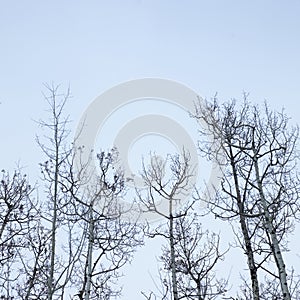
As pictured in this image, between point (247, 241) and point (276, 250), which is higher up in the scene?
point (247, 241)

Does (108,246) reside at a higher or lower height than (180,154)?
lower

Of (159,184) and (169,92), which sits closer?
(159,184)

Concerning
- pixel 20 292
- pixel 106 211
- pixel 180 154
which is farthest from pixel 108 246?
pixel 20 292

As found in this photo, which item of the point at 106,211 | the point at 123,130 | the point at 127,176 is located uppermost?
the point at 123,130

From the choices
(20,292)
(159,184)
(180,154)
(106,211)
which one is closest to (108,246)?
(106,211)

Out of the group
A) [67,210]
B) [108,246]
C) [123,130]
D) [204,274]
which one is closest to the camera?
[67,210]

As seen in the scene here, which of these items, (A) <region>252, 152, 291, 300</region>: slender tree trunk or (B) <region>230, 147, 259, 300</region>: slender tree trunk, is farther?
(B) <region>230, 147, 259, 300</region>: slender tree trunk

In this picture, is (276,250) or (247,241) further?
(247,241)

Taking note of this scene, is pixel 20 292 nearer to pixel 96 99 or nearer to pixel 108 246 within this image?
pixel 108 246

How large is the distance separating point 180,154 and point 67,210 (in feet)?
15.3

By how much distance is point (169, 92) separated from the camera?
13.9 meters

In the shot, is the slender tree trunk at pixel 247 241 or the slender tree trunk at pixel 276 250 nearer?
the slender tree trunk at pixel 276 250

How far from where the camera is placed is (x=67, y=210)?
9078 mm

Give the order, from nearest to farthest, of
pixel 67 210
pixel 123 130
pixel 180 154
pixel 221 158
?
1. pixel 67 210
2. pixel 221 158
3. pixel 180 154
4. pixel 123 130
